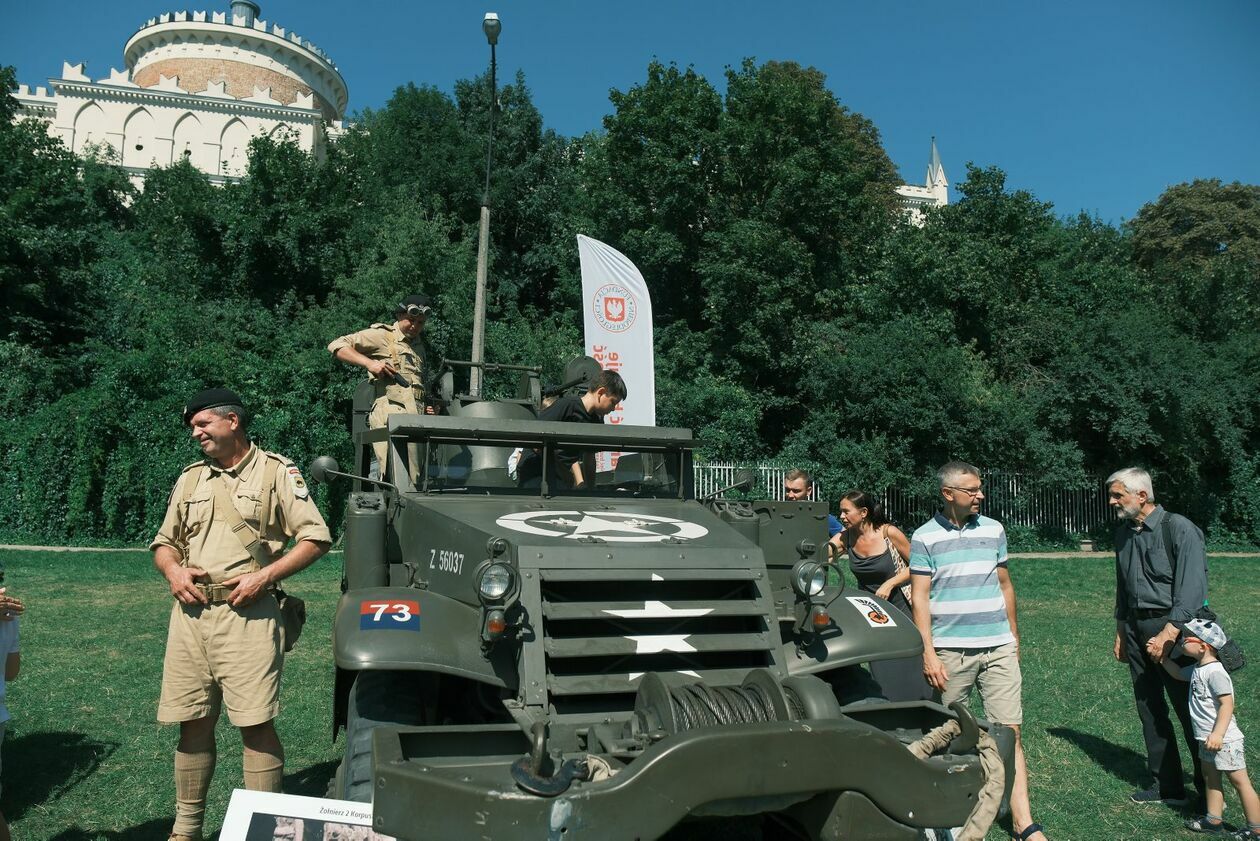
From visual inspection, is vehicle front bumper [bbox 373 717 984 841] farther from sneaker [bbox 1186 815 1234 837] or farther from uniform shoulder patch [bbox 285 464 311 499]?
sneaker [bbox 1186 815 1234 837]

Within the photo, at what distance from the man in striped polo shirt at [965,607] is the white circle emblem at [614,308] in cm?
1103

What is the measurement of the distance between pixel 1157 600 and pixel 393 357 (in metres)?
5.66

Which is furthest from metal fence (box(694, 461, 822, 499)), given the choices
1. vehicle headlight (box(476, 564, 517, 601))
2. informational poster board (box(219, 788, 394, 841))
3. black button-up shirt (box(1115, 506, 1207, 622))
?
informational poster board (box(219, 788, 394, 841))

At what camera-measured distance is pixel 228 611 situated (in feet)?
14.8

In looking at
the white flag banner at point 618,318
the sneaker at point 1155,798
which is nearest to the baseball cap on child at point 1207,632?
the sneaker at point 1155,798

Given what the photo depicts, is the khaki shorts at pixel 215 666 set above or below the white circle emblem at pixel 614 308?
below

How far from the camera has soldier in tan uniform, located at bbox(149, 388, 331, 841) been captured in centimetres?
450

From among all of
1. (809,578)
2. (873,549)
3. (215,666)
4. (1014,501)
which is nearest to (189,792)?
(215,666)

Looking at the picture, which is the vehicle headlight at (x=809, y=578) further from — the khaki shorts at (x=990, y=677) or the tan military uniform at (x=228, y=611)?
the tan military uniform at (x=228, y=611)

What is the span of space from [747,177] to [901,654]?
25.7 meters

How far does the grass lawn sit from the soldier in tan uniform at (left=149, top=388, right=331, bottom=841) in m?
0.78

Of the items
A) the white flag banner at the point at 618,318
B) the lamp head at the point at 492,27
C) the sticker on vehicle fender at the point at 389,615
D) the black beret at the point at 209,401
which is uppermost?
the lamp head at the point at 492,27

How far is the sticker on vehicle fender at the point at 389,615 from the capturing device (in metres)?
4.24

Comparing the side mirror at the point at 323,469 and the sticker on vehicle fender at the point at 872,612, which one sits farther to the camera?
the side mirror at the point at 323,469
